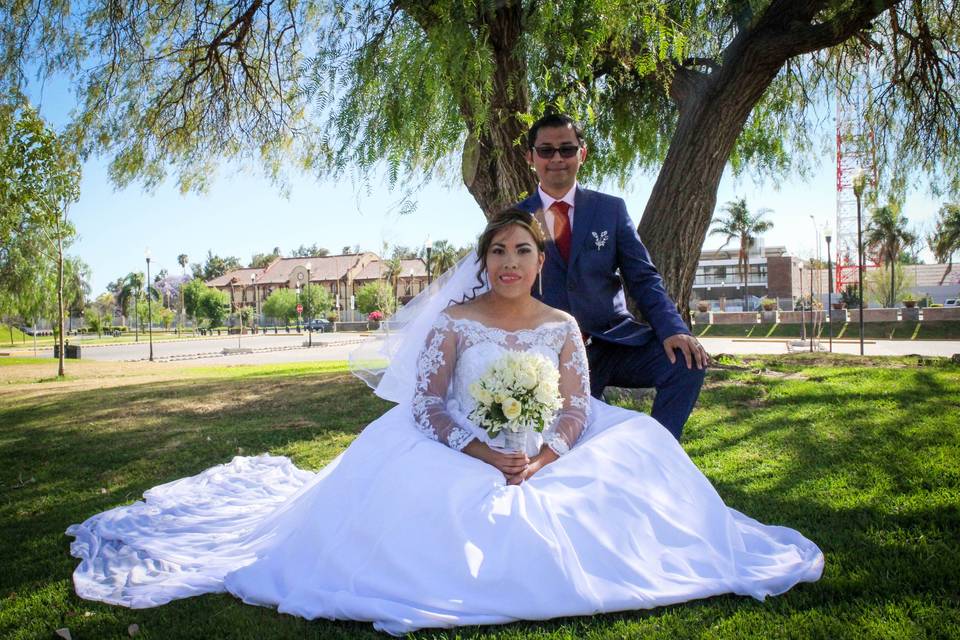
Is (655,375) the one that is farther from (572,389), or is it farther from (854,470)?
(854,470)

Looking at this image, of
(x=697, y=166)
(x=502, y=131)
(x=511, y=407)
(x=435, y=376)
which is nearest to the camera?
(x=511, y=407)

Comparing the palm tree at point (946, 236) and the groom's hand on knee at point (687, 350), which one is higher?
the palm tree at point (946, 236)

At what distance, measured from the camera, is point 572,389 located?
356cm

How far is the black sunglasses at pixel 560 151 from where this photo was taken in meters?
4.04

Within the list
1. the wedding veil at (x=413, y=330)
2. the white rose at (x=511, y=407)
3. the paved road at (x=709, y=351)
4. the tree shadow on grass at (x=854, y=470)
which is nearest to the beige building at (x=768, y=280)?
the paved road at (x=709, y=351)

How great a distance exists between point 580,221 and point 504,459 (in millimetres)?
1714

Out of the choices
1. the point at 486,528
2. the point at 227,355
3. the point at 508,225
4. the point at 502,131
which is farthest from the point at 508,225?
the point at 227,355

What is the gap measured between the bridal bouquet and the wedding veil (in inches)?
42.6

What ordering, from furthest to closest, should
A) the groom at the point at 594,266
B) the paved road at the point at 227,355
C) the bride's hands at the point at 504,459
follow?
the paved road at the point at 227,355 < the groom at the point at 594,266 < the bride's hands at the point at 504,459

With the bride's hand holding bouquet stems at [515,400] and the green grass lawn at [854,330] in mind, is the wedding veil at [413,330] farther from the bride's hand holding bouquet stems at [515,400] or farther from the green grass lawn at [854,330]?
the green grass lawn at [854,330]

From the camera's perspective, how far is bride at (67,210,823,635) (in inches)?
107

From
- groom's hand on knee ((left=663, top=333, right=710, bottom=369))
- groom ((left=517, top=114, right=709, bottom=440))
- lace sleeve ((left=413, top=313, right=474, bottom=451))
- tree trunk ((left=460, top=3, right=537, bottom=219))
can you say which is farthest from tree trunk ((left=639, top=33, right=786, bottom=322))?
lace sleeve ((left=413, top=313, right=474, bottom=451))

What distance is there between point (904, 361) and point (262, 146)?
12.6 m

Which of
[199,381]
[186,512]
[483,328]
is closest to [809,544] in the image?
[483,328]
